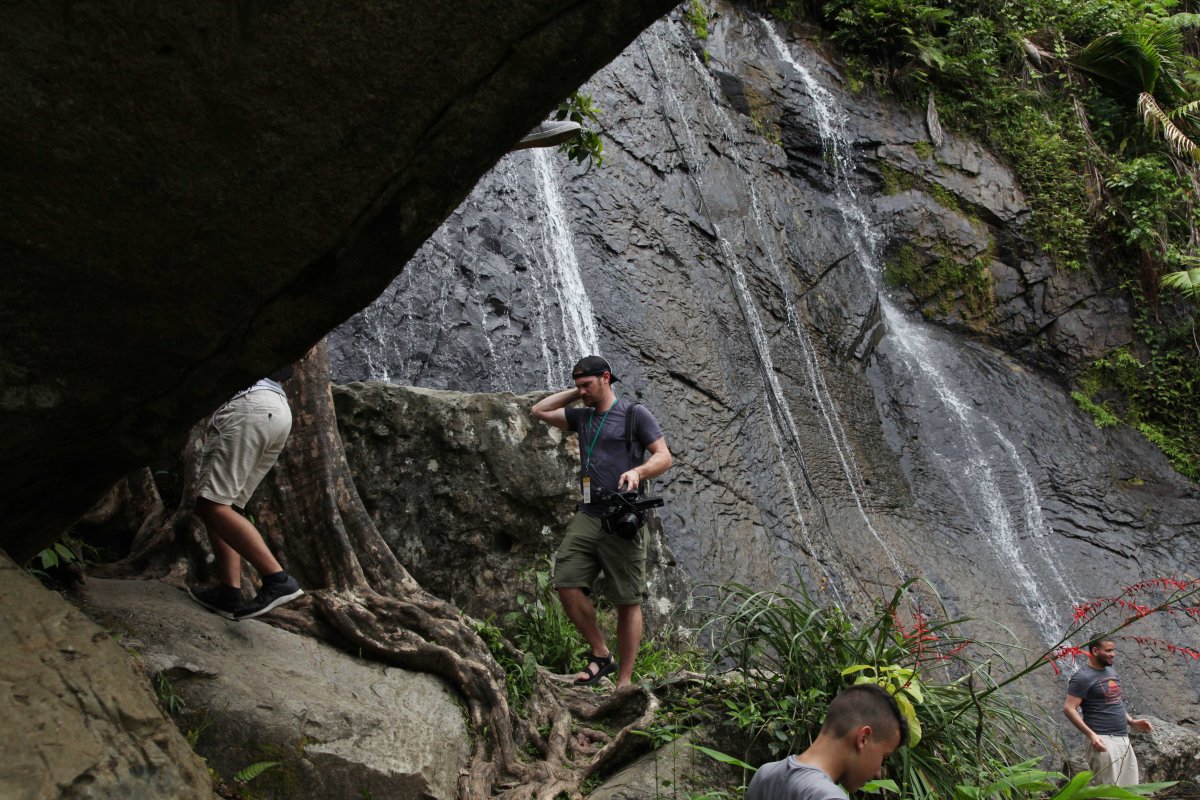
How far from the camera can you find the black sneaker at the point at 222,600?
4754 millimetres

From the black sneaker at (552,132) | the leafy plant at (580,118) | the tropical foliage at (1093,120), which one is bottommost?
the black sneaker at (552,132)

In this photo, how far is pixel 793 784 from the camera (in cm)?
286

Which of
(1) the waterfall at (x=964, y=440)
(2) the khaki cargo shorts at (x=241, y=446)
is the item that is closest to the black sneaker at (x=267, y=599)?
(2) the khaki cargo shorts at (x=241, y=446)

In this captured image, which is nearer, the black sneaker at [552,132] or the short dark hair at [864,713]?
the short dark hair at [864,713]

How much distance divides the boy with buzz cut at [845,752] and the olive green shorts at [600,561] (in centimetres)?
222

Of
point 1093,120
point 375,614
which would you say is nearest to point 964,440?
point 1093,120

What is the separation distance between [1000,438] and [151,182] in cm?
1130

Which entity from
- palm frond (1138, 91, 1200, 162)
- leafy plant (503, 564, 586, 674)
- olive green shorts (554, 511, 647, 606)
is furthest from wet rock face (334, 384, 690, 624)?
palm frond (1138, 91, 1200, 162)

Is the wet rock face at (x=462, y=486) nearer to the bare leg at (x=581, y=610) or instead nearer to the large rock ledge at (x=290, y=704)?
the bare leg at (x=581, y=610)

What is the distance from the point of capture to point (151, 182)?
261 cm

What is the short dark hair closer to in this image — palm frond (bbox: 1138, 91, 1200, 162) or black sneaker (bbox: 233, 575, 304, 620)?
black sneaker (bbox: 233, 575, 304, 620)

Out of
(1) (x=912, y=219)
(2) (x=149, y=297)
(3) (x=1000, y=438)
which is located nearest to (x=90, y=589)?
(2) (x=149, y=297)

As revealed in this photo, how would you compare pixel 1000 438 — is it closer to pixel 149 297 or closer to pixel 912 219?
pixel 912 219

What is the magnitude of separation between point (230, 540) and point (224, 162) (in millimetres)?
2476
